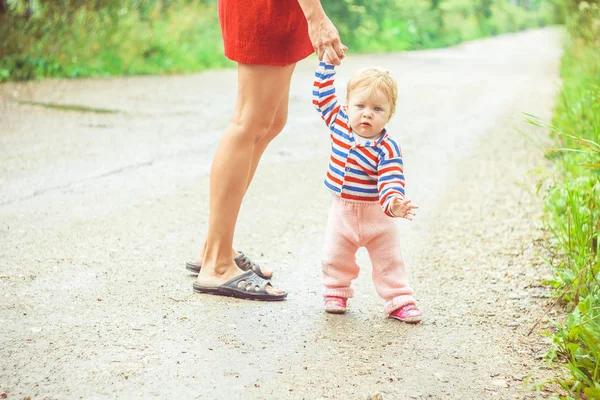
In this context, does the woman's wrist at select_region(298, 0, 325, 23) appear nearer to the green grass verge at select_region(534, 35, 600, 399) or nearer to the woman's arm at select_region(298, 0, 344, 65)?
the woman's arm at select_region(298, 0, 344, 65)

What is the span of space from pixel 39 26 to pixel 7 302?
8433 millimetres

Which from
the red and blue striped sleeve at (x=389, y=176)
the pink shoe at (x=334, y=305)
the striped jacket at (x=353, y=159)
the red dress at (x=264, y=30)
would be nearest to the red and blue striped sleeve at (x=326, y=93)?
the striped jacket at (x=353, y=159)

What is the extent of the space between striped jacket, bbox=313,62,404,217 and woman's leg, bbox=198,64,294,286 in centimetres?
20

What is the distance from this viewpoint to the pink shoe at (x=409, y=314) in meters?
3.09

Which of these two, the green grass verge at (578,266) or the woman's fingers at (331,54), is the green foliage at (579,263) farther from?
the woman's fingers at (331,54)

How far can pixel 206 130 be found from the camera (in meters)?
7.65

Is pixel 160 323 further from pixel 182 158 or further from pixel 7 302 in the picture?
pixel 182 158

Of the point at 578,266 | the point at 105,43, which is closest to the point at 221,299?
the point at 578,266

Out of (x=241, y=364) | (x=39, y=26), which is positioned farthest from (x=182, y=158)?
(x=39, y=26)

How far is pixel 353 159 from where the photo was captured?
9.88ft

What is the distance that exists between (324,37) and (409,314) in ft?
3.79

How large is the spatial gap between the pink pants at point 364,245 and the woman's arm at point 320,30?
1.99 ft

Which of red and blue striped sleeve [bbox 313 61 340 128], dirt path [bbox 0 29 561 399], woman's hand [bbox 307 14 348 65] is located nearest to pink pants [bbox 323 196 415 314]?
dirt path [bbox 0 29 561 399]

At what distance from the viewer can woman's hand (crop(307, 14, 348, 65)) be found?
9.48 ft
